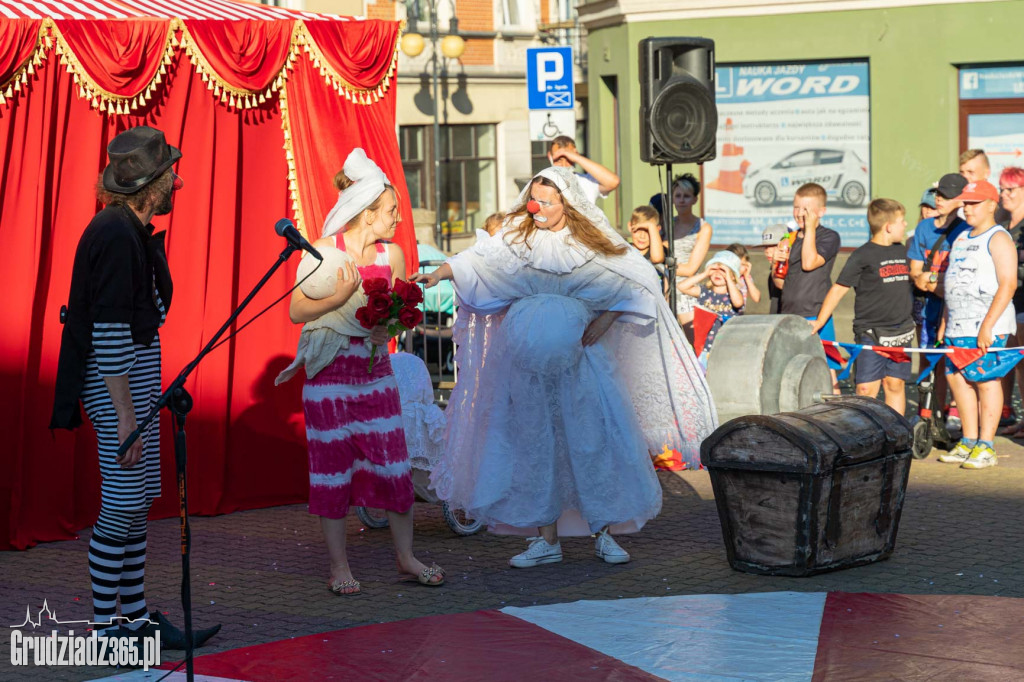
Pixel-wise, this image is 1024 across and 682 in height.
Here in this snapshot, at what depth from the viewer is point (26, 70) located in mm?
7934

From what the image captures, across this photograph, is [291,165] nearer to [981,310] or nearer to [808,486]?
[808,486]

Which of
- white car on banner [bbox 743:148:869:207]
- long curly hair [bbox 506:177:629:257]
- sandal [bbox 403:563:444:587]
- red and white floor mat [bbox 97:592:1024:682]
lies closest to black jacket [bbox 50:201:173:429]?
red and white floor mat [bbox 97:592:1024:682]

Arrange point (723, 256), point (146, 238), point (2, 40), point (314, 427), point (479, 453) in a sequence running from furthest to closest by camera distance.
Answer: point (723, 256) → point (2, 40) → point (479, 453) → point (314, 427) → point (146, 238)

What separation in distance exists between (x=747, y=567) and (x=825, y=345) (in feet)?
12.6

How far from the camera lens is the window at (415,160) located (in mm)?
30172

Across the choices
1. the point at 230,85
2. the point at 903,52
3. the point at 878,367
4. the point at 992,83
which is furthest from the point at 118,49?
the point at 992,83

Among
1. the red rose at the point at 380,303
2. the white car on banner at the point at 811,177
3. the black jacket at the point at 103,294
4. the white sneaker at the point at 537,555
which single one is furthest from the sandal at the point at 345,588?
the white car on banner at the point at 811,177

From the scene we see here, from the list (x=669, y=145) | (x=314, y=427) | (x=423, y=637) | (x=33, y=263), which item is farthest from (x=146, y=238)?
(x=669, y=145)

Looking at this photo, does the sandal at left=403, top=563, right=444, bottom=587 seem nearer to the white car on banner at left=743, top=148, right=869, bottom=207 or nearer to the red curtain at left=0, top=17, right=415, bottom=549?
the red curtain at left=0, top=17, right=415, bottom=549

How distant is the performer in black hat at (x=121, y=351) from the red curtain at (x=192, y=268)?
222 cm

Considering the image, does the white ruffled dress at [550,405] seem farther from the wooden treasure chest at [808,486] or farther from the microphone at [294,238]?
the microphone at [294,238]

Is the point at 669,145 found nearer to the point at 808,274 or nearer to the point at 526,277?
the point at 808,274

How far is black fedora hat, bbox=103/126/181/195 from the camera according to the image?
5668 millimetres

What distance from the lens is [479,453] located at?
285 inches
